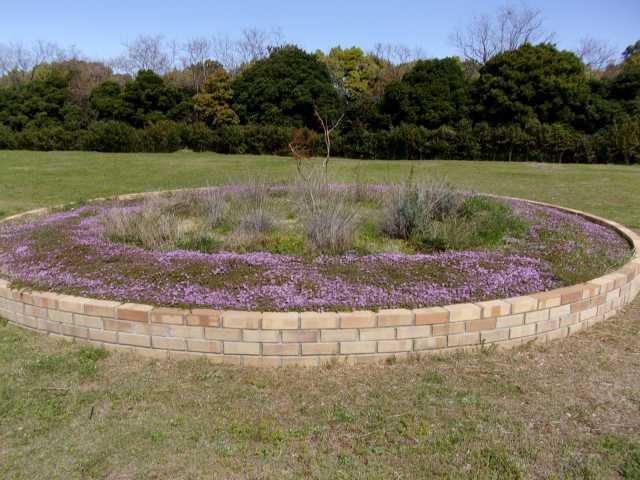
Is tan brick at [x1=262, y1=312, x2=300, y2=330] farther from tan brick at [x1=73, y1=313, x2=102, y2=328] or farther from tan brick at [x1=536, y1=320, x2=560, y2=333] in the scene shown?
tan brick at [x1=536, y1=320, x2=560, y2=333]

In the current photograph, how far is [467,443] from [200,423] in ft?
3.97

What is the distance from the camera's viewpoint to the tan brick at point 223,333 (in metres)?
2.84

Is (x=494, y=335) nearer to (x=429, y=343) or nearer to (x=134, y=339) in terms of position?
(x=429, y=343)

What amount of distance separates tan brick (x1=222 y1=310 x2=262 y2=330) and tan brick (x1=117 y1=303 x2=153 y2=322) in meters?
0.48

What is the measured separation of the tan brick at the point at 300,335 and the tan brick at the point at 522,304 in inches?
48.7

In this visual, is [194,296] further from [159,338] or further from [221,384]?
[221,384]

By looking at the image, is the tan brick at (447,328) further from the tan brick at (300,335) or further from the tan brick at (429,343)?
the tan brick at (300,335)

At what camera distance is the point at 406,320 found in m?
2.87

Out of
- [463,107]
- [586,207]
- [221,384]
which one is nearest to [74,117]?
[463,107]

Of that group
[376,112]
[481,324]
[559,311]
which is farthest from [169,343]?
[376,112]

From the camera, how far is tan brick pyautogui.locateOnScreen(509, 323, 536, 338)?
10.1ft

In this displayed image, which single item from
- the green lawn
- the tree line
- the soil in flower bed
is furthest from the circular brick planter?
the tree line

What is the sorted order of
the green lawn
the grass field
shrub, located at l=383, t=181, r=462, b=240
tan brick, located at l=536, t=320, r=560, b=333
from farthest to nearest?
1. the green lawn
2. shrub, located at l=383, t=181, r=462, b=240
3. tan brick, located at l=536, t=320, r=560, b=333
4. the grass field

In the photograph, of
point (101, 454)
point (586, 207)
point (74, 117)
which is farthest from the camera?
point (74, 117)
